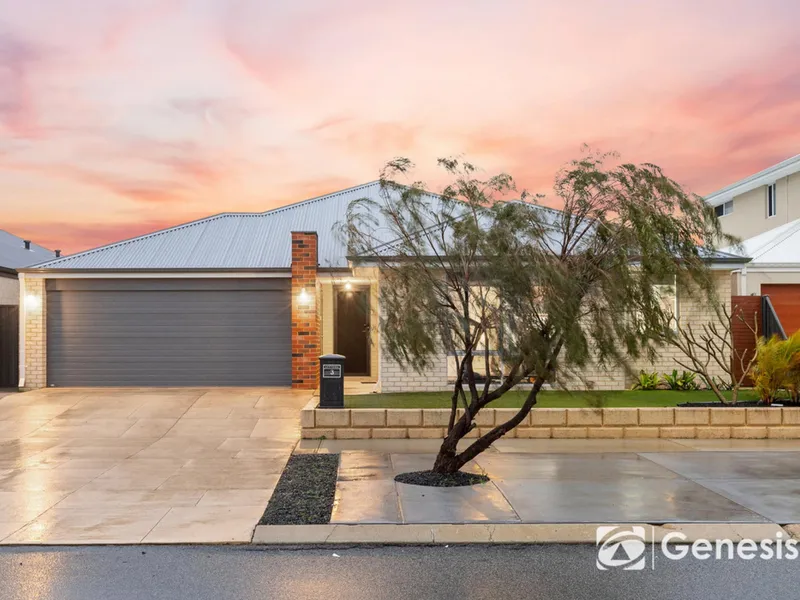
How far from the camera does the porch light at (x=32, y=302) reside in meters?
18.6

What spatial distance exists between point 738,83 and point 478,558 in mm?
12668

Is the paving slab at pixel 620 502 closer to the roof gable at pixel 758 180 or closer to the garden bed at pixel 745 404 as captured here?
the garden bed at pixel 745 404

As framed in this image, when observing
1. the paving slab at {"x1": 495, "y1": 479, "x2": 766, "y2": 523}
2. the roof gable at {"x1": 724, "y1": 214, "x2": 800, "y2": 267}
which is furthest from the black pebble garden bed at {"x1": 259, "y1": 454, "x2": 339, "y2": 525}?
the roof gable at {"x1": 724, "y1": 214, "x2": 800, "y2": 267}

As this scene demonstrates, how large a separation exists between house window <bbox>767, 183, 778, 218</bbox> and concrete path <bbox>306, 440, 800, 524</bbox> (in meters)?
19.9

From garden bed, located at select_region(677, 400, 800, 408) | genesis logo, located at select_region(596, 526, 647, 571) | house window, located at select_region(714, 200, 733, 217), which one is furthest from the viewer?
house window, located at select_region(714, 200, 733, 217)

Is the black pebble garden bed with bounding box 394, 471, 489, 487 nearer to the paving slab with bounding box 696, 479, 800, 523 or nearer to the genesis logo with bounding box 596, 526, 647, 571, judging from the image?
the genesis logo with bounding box 596, 526, 647, 571

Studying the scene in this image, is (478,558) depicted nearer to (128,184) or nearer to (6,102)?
(6,102)

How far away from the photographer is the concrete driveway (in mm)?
7555

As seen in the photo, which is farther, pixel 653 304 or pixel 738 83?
pixel 738 83

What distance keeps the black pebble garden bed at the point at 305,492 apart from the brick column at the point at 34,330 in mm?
10221

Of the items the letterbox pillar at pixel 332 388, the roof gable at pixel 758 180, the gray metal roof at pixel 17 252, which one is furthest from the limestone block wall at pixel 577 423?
the gray metal roof at pixel 17 252

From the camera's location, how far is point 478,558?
6668 millimetres

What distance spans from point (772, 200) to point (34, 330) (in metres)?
26.0

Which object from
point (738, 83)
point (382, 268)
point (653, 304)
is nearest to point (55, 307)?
point (382, 268)
